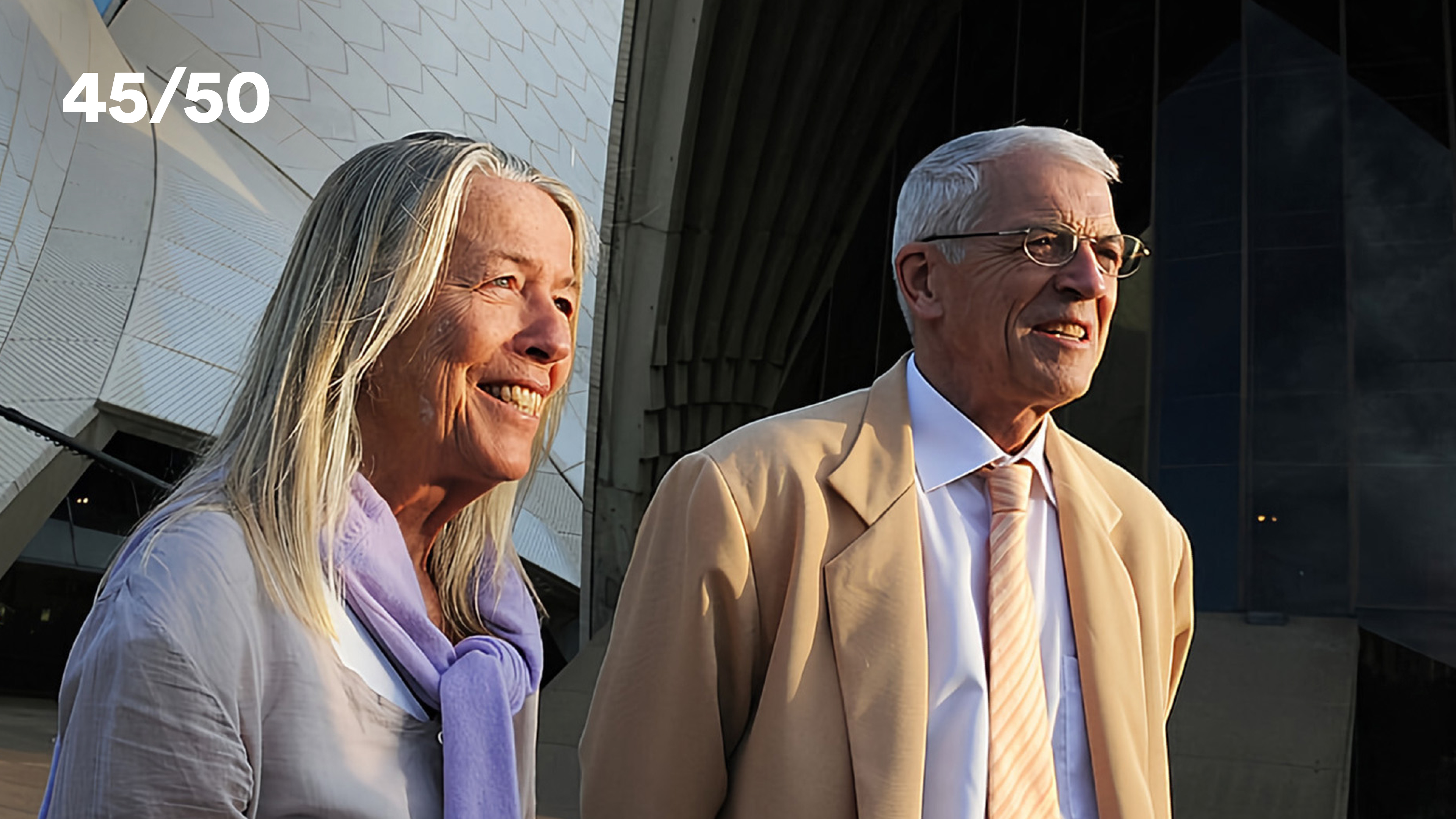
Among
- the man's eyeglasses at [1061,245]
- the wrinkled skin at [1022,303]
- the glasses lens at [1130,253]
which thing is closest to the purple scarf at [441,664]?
the wrinkled skin at [1022,303]

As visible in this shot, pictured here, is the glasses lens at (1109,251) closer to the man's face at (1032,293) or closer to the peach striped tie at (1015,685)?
the man's face at (1032,293)

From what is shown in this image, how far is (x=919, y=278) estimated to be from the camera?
2.26 meters

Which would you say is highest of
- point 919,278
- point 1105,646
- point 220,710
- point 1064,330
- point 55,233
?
point 55,233

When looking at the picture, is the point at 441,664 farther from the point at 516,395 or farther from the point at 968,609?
the point at 968,609

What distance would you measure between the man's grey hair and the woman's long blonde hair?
2.87 ft

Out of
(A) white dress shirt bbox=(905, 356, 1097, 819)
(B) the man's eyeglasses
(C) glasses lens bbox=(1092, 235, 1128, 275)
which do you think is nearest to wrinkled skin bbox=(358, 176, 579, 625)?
(A) white dress shirt bbox=(905, 356, 1097, 819)

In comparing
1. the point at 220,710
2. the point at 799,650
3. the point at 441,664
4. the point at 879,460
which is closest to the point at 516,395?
the point at 441,664

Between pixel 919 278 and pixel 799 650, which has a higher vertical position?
pixel 919 278

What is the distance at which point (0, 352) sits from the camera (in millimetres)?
21109

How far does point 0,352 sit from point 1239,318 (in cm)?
1993

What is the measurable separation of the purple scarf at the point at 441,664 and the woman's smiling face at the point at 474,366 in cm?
9

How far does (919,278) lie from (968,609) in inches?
24.6

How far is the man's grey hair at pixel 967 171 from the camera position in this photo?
218cm

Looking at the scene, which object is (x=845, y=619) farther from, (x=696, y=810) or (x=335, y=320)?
(x=335, y=320)
